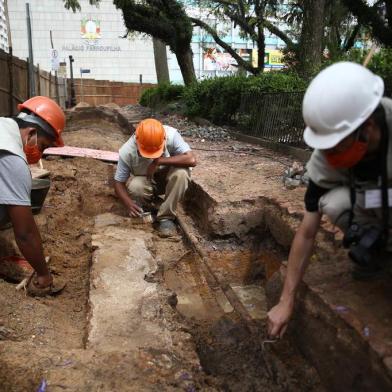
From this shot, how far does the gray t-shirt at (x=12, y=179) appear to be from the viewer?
2.49m

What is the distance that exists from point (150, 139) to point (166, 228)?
1.01 metres

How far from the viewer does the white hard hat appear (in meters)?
1.67

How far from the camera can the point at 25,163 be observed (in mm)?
2555

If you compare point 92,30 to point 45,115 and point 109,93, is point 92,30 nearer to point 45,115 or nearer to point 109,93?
point 109,93

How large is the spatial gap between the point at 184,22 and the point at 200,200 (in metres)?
11.3

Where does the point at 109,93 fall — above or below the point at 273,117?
above

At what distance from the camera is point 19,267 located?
129 inches

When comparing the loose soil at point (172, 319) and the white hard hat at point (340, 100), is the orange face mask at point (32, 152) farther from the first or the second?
the white hard hat at point (340, 100)

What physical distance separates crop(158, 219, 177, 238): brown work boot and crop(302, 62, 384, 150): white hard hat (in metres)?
2.95

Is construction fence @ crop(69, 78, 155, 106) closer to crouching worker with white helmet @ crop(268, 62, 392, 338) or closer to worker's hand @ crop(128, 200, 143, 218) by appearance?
worker's hand @ crop(128, 200, 143, 218)

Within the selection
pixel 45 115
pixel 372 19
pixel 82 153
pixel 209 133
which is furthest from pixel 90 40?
pixel 45 115

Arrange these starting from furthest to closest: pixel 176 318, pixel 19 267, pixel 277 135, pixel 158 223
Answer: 1. pixel 277 135
2. pixel 158 223
3. pixel 19 267
4. pixel 176 318

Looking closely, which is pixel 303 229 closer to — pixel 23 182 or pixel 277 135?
pixel 23 182

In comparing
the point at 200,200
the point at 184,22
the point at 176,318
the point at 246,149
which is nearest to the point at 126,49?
the point at 184,22
